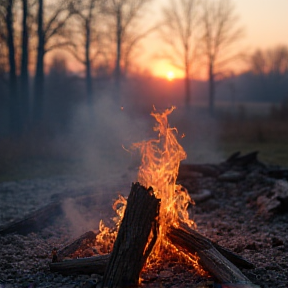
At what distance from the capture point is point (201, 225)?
636cm

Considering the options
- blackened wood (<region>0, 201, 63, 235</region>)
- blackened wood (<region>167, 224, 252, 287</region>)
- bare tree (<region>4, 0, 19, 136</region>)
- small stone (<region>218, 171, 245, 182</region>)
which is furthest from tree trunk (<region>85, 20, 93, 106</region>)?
blackened wood (<region>167, 224, 252, 287</region>)

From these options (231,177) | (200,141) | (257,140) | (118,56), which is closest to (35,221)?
(231,177)

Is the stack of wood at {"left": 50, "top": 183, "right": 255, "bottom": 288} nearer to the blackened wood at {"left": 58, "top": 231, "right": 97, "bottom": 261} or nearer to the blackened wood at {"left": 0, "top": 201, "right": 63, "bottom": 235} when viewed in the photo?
the blackened wood at {"left": 58, "top": 231, "right": 97, "bottom": 261}

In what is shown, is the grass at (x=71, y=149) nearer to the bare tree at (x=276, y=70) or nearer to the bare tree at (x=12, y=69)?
the bare tree at (x=12, y=69)

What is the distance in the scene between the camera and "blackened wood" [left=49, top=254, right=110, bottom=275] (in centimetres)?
405

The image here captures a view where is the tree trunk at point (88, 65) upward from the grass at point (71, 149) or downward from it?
upward

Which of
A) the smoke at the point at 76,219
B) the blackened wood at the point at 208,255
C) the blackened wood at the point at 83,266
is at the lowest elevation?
the smoke at the point at 76,219

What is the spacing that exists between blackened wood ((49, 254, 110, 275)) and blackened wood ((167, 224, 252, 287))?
724 mm

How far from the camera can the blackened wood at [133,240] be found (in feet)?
12.0

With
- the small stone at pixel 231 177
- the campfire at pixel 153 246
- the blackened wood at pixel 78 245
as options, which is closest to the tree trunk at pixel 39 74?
the small stone at pixel 231 177

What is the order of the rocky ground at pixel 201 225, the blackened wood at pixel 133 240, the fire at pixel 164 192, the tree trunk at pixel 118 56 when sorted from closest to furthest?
1. the blackened wood at pixel 133 240
2. the rocky ground at pixel 201 225
3. the fire at pixel 164 192
4. the tree trunk at pixel 118 56

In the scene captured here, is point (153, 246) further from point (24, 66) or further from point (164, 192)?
point (24, 66)

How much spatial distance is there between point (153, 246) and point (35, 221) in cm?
269

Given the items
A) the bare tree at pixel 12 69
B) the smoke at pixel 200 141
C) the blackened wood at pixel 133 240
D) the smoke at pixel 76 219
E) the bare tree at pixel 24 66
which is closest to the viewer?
the blackened wood at pixel 133 240
